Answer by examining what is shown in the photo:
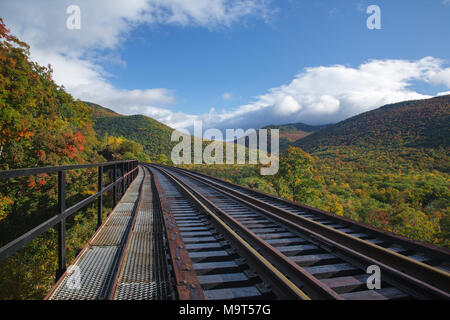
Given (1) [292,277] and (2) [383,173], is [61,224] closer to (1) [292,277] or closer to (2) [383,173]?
(1) [292,277]

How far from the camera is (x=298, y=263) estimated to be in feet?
12.3

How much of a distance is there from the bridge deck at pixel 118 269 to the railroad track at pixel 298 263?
28 centimetres

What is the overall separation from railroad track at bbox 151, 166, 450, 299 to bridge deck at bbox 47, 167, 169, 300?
0.90ft

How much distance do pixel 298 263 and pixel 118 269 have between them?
236 cm

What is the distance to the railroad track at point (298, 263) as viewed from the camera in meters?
2.88

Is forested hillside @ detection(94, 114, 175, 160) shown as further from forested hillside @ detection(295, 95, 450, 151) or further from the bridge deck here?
the bridge deck

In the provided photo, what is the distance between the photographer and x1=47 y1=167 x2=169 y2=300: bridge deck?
2.80 meters

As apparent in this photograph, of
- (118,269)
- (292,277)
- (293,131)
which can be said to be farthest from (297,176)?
(293,131)

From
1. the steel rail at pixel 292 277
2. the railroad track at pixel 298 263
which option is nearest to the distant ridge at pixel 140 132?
the railroad track at pixel 298 263

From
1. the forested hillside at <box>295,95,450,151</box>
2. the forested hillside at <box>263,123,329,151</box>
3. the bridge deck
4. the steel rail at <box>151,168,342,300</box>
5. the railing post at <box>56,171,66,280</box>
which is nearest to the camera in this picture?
the steel rail at <box>151,168,342,300</box>

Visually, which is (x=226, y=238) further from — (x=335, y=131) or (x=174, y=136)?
(x=174, y=136)

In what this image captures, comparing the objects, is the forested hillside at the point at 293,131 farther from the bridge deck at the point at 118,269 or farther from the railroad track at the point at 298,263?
the bridge deck at the point at 118,269

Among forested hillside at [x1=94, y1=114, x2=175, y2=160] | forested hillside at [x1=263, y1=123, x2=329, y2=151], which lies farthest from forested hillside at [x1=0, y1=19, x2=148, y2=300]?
forested hillside at [x1=263, y1=123, x2=329, y2=151]

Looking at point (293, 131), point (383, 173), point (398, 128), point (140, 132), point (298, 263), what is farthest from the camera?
point (293, 131)
